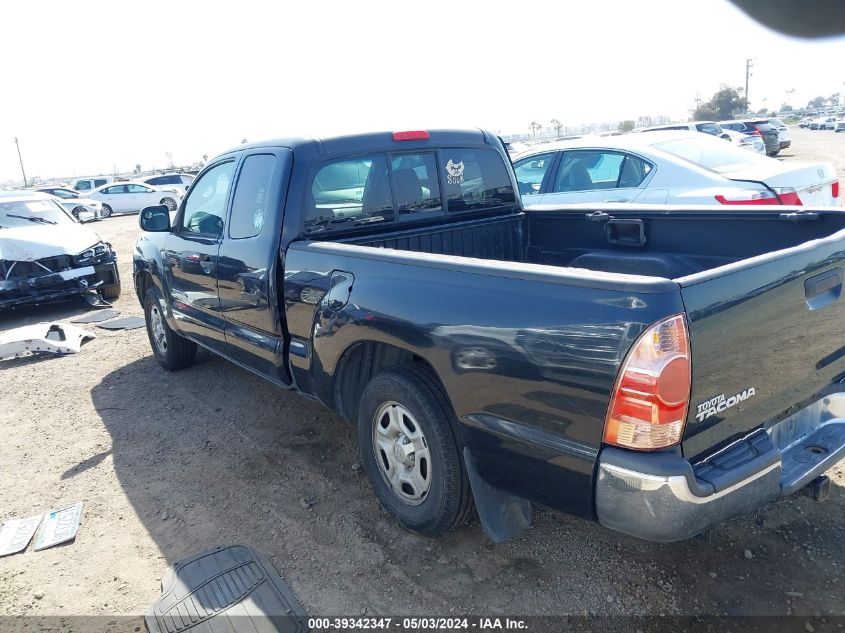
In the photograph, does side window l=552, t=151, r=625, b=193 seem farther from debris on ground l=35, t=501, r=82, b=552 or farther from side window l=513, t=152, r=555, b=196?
debris on ground l=35, t=501, r=82, b=552

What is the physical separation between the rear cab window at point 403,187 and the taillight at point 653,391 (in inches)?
86.1

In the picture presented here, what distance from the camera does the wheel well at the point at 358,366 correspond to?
128 inches

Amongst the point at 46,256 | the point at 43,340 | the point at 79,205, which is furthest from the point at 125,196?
the point at 43,340

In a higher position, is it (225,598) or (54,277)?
(54,277)

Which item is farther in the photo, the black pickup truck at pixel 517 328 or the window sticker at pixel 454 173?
the window sticker at pixel 454 173

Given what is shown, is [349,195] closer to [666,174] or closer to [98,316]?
[666,174]

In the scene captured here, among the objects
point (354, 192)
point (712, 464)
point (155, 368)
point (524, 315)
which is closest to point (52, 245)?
point (155, 368)

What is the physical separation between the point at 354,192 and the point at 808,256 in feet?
7.98

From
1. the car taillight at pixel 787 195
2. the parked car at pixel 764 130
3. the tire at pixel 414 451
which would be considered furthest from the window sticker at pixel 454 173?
the parked car at pixel 764 130

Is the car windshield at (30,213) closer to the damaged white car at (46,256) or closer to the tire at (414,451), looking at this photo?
the damaged white car at (46,256)

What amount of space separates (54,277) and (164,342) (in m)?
3.41

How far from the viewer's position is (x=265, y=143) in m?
4.02

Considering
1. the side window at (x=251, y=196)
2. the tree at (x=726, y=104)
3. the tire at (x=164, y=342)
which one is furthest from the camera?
the tree at (x=726, y=104)

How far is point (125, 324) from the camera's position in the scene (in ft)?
25.9
